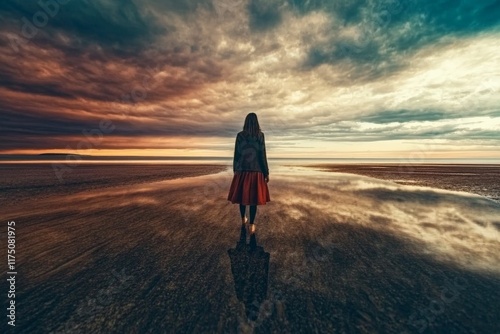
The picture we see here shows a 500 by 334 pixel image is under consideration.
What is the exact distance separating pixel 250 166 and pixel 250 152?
331 millimetres

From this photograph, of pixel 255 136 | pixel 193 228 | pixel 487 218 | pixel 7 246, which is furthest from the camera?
pixel 487 218

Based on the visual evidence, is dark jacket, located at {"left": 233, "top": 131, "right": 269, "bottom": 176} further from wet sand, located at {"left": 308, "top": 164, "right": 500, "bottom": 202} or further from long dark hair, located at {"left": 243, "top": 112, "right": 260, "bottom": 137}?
wet sand, located at {"left": 308, "top": 164, "right": 500, "bottom": 202}

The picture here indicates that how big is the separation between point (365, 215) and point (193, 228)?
5.55 meters

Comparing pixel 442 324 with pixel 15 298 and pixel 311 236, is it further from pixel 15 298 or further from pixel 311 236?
pixel 15 298

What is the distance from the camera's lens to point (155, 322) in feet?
8.44

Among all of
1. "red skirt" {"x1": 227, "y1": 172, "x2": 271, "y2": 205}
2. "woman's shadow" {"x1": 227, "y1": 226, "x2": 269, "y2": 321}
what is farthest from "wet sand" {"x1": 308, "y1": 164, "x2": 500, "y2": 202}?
"woman's shadow" {"x1": 227, "y1": 226, "x2": 269, "y2": 321}

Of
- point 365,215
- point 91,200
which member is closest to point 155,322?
point 365,215

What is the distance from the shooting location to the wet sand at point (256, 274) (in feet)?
8.63

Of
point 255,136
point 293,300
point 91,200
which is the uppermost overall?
point 255,136

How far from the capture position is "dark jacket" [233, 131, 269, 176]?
5.61 meters

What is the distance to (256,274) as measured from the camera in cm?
373

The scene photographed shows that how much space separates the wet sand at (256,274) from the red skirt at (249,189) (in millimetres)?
878

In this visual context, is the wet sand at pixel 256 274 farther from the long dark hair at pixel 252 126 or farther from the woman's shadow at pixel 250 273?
the long dark hair at pixel 252 126

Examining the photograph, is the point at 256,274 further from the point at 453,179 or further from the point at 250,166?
the point at 453,179
